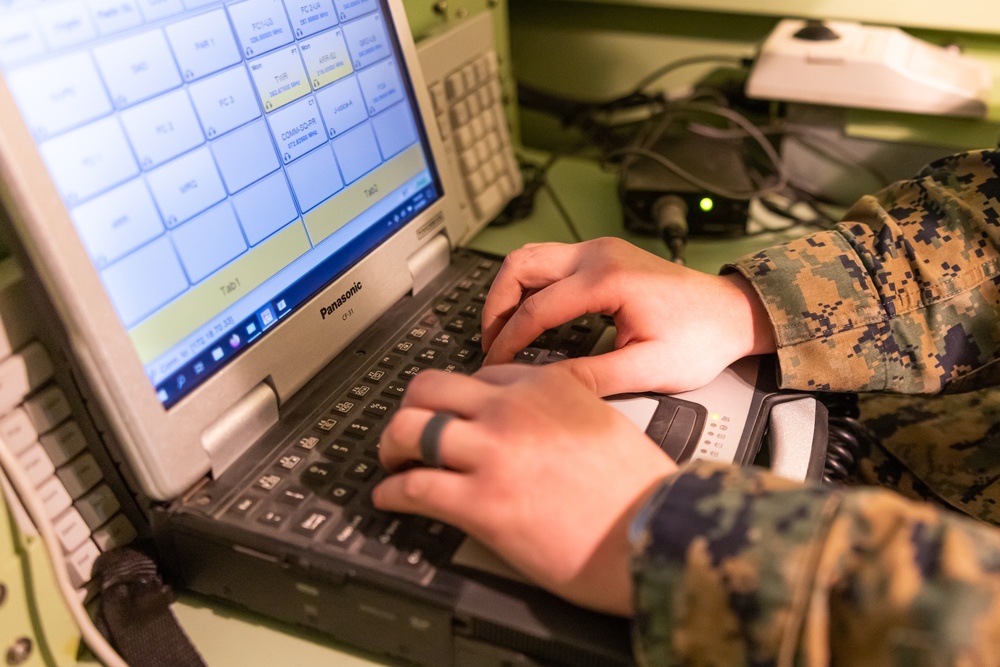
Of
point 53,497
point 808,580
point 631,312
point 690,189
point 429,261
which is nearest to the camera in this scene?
point 808,580

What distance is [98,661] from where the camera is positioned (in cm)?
47

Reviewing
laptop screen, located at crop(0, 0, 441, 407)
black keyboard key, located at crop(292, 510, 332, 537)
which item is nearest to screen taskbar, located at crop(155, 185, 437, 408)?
laptop screen, located at crop(0, 0, 441, 407)

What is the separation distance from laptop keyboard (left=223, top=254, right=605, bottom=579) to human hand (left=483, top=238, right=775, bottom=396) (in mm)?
36

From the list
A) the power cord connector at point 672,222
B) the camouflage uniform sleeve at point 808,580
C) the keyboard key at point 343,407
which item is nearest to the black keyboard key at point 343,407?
the keyboard key at point 343,407

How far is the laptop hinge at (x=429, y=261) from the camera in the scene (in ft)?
2.28

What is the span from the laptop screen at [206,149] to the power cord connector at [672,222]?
11.7 inches

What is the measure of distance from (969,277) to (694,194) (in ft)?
0.99

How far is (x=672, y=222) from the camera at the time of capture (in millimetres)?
806

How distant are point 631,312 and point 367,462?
0.72ft

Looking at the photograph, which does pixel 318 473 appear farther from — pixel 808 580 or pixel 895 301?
pixel 895 301

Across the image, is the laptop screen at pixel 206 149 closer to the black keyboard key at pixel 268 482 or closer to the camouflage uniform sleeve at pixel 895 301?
the black keyboard key at pixel 268 482

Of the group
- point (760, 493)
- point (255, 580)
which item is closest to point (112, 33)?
point (255, 580)

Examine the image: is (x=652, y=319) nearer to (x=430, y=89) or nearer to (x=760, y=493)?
(x=760, y=493)

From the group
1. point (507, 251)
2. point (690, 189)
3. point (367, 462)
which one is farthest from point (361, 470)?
point (690, 189)
